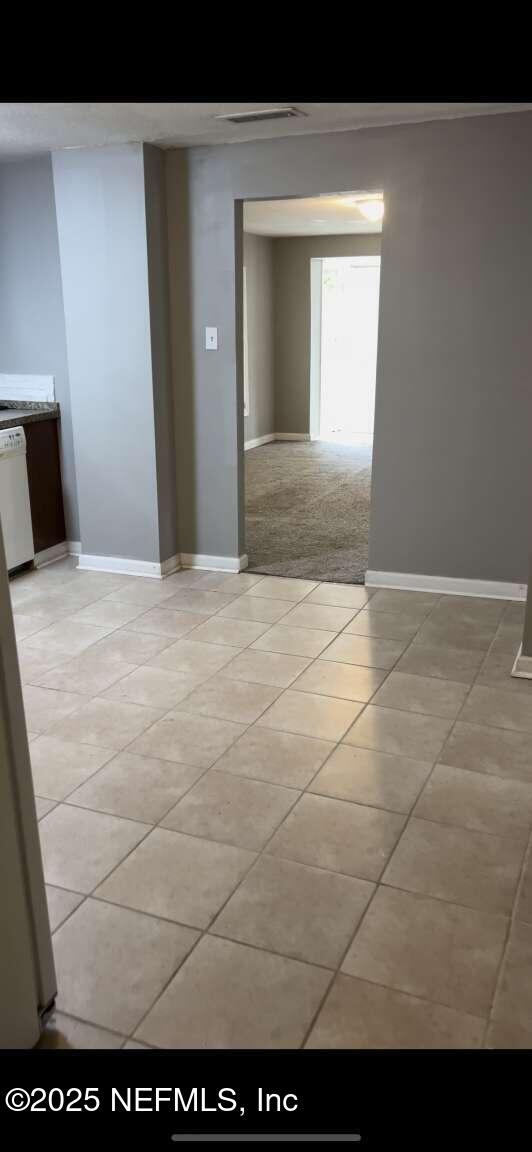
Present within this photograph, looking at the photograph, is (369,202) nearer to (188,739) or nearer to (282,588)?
(282,588)

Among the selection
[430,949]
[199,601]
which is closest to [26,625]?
[199,601]

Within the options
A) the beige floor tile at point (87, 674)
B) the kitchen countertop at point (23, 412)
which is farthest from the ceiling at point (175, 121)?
the beige floor tile at point (87, 674)

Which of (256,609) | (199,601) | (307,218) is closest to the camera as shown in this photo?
(256,609)

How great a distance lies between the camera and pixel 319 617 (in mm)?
3992

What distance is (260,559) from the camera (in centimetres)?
493

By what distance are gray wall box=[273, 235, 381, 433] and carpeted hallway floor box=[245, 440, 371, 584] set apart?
73cm

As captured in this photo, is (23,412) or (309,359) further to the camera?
(309,359)

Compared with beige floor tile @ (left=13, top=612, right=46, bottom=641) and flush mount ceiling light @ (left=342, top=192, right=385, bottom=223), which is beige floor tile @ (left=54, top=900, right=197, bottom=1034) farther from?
flush mount ceiling light @ (left=342, top=192, right=385, bottom=223)

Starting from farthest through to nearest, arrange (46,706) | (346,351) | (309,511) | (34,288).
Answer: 1. (346,351)
2. (309,511)
3. (34,288)
4. (46,706)

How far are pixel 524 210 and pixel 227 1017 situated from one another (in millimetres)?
3432

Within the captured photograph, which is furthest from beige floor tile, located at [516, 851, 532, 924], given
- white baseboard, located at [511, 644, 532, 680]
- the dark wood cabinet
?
the dark wood cabinet

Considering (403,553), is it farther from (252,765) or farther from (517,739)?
(252,765)

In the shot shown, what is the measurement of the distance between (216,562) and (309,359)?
17.5 ft
